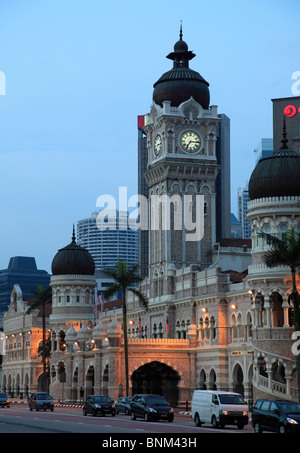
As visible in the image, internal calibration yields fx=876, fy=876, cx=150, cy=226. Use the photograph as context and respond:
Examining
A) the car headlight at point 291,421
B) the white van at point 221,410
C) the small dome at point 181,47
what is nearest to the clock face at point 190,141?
the small dome at point 181,47

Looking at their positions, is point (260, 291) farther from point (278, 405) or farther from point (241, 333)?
point (278, 405)

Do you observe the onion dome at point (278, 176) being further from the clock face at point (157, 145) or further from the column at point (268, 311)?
the clock face at point (157, 145)

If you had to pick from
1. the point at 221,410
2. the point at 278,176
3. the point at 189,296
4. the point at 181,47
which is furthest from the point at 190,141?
the point at 221,410

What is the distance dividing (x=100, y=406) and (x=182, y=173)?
37466 millimetres

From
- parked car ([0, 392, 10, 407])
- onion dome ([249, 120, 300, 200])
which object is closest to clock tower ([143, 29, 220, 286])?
parked car ([0, 392, 10, 407])

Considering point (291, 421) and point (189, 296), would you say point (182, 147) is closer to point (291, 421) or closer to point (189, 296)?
point (189, 296)

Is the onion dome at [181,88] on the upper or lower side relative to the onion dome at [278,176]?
upper

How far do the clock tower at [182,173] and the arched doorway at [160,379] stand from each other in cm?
1108

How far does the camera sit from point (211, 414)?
44875 millimetres

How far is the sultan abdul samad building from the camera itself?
65438 mm

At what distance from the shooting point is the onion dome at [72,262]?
107 metres

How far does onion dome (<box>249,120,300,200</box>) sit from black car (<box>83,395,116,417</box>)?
19.6 m

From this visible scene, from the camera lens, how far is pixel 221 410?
43.9 m
